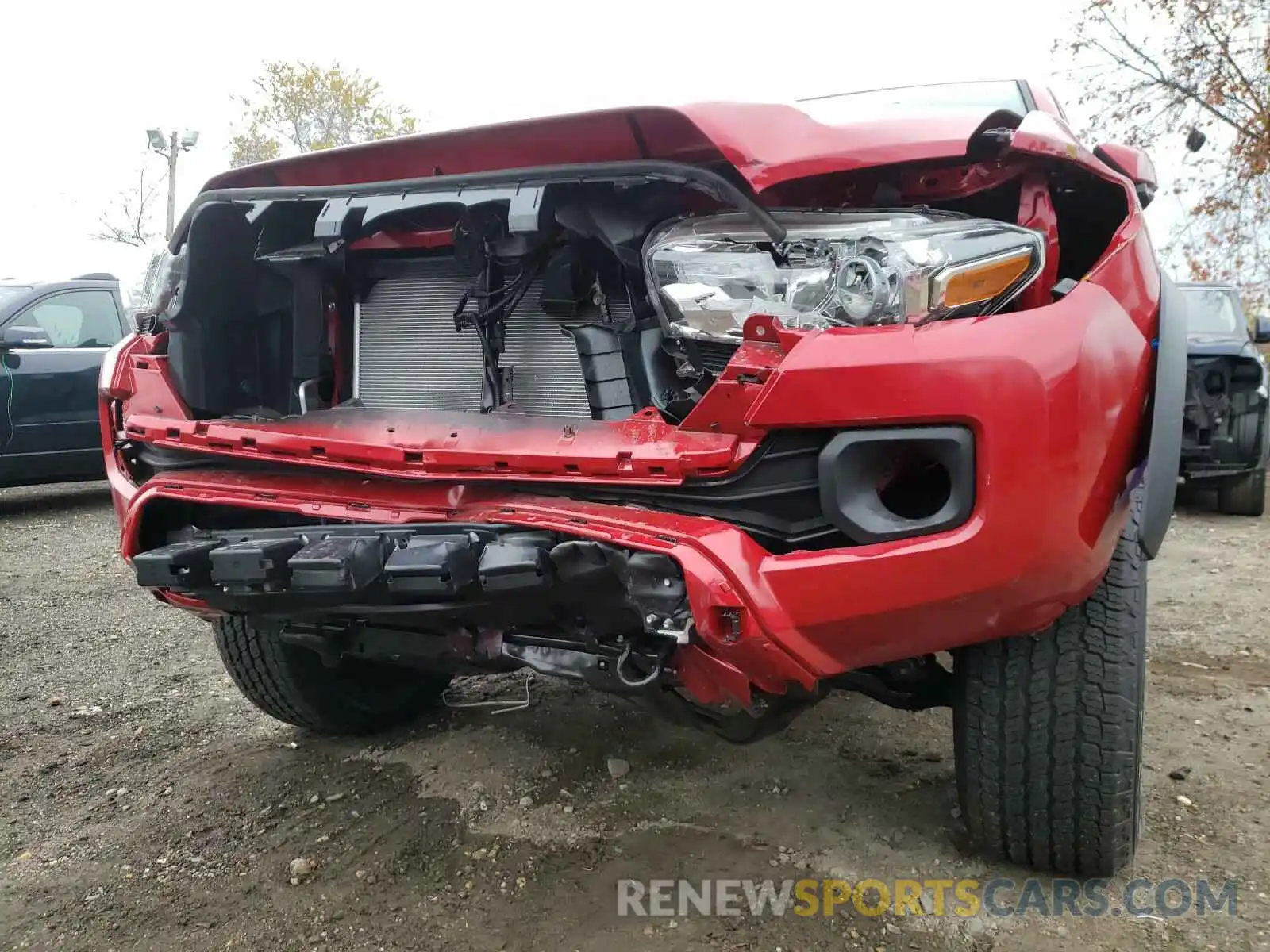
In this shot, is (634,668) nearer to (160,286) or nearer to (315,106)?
(160,286)

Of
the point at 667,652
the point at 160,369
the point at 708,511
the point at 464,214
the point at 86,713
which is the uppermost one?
the point at 464,214

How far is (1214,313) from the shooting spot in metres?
7.55

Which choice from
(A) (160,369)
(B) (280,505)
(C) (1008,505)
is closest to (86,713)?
(A) (160,369)

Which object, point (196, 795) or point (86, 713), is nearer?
point (196, 795)

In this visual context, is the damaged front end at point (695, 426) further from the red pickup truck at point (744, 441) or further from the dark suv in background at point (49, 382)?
the dark suv in background at point (49, 382)

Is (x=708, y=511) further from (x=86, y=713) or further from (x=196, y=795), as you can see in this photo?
(x=86, y=713)

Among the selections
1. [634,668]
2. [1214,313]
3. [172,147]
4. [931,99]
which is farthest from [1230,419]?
[172,147]

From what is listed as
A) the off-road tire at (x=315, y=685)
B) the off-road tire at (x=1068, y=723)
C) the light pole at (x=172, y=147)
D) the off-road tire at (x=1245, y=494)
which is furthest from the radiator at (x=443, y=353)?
the light pole at (x=172, y=147)

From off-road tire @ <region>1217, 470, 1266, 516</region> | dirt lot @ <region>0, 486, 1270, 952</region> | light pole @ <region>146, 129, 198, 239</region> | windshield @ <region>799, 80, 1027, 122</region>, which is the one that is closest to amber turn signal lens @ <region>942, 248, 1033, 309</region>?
windshield @ <region>799, 80, 1027, 122</region>

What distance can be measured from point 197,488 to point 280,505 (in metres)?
0.24

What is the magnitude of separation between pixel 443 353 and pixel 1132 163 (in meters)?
1.68

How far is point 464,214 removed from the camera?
81.5 inches

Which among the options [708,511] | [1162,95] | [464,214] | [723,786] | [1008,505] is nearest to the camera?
[1008,505]

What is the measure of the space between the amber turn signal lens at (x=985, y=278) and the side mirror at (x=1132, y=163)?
20.2 inches
